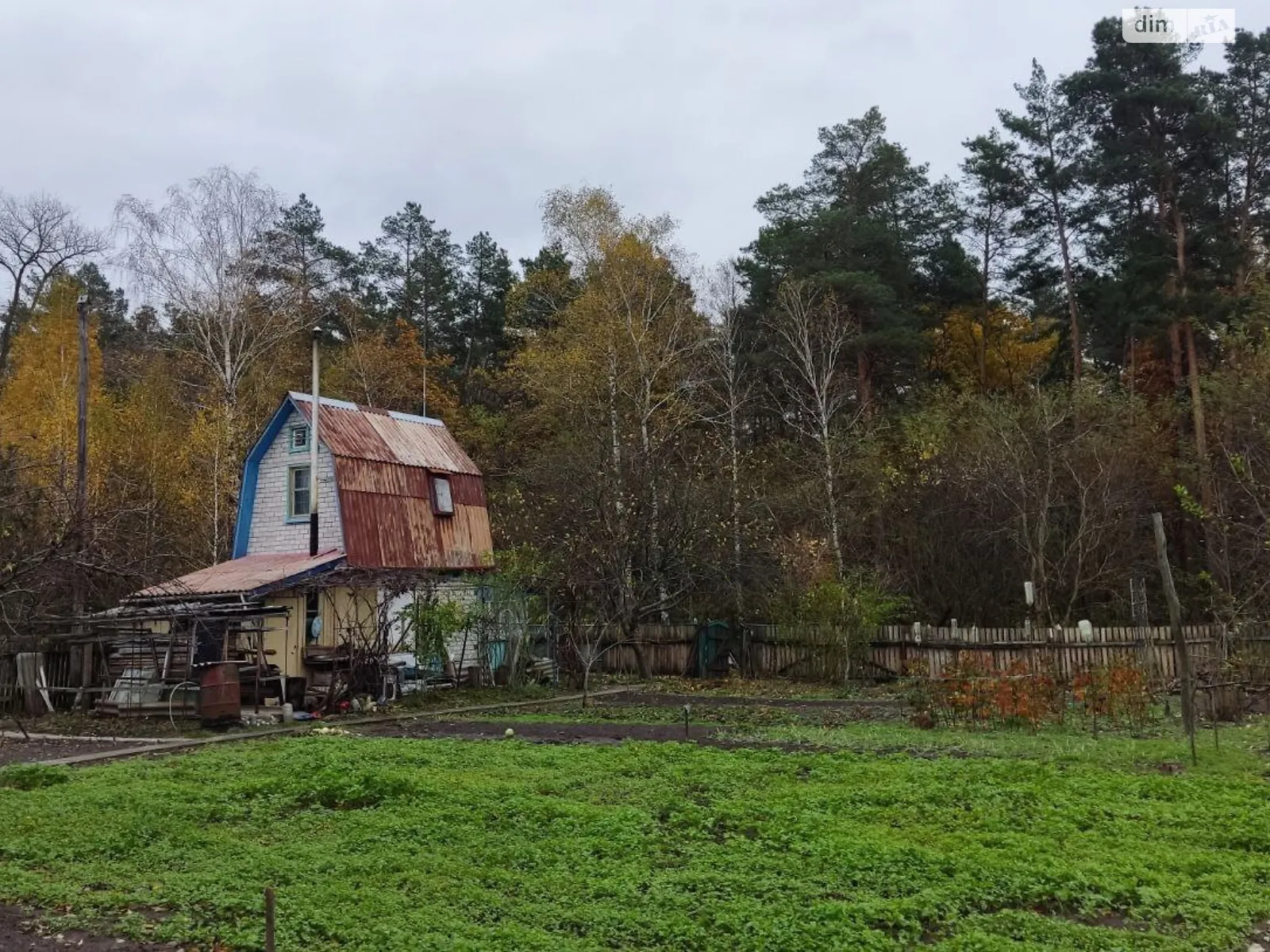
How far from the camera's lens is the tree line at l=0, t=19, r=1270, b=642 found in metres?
26.6

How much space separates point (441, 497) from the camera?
27.6 metres

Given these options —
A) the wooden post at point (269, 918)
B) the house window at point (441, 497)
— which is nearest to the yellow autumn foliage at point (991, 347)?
the house window at point (441, 497)

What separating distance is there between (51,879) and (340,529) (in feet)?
57.8

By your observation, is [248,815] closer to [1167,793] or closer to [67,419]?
[1167,793]

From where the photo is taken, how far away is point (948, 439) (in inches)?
1176

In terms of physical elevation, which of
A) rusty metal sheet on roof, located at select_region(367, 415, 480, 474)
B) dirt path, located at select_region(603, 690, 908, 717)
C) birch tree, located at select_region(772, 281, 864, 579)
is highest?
birch tree, located at select_region(772, 281, 864, 579)

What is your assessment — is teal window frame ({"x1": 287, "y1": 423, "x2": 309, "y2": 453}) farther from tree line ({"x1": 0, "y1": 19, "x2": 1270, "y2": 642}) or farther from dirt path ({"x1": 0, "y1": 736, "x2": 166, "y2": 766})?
dirt path ({"x1": 0, "y1": 736, "x2": 166, "y2": 766})

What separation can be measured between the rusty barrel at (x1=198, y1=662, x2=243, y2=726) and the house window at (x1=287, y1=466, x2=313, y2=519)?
8.81 m

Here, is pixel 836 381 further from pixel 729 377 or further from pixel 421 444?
pixel 421 444

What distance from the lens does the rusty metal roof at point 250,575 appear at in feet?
67.7

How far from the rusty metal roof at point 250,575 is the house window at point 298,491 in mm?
1109

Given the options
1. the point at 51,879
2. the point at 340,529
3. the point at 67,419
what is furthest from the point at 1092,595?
the point at 67,419

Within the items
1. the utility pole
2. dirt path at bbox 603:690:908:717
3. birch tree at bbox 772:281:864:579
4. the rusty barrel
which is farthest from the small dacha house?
birch tree at bbox 772:281:864:579

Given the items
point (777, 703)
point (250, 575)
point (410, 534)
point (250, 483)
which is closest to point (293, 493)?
point (250, 483)
